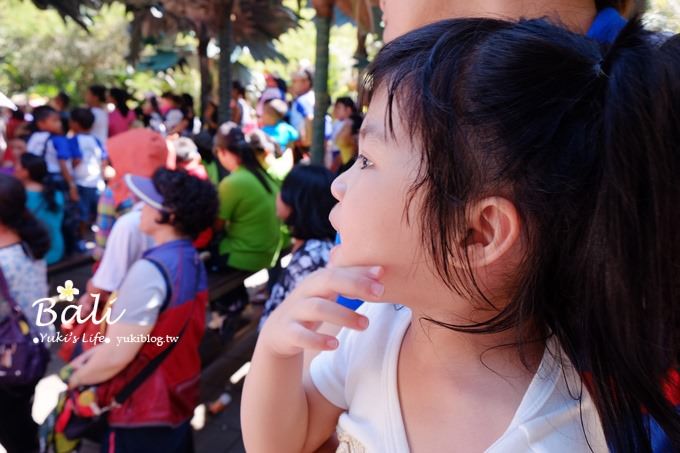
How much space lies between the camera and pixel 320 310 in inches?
30.6

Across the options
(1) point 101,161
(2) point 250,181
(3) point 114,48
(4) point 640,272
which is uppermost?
(4) point 640,272

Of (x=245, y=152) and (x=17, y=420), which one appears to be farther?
(x=245, y=152)

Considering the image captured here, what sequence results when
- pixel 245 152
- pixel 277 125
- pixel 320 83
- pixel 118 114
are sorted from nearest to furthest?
pixel 320 83
pixel 245 152
pixel 277 125
pixel 118 114

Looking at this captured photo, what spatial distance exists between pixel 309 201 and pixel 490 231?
230cm

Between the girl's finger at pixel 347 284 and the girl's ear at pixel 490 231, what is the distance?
0.40 ft

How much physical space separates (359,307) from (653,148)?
60 cm

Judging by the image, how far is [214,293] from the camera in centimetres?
372

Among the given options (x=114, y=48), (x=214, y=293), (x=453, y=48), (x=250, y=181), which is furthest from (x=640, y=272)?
(x=114, y=48)

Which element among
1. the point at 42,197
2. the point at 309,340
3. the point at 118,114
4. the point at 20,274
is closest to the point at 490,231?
the point at 309,340

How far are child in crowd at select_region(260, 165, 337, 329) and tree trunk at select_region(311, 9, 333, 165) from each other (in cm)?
64

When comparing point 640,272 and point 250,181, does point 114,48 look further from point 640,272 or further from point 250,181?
point 640,272

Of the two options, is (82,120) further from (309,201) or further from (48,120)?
(309,201)

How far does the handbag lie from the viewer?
2.29 meters

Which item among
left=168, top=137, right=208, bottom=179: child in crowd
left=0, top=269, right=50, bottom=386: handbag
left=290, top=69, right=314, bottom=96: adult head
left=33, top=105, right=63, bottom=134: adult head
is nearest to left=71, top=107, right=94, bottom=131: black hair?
left=33, top=105, right=63, bottom=134: adult head
